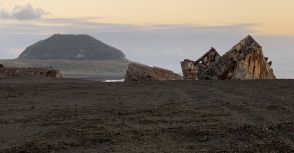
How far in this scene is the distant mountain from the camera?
163250 mm

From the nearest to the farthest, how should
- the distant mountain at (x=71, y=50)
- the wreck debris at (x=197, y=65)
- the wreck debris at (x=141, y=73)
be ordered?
the wreck debris at (x=141, y=73) < the wreck debris at (x=197, y=65) < the distant mountain at (x=71, y=50)

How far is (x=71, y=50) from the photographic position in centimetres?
16788

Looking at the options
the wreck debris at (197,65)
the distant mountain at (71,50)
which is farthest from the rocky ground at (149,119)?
the distant mountain at (71,50)

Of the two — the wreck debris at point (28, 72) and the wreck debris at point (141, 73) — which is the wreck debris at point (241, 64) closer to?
the wreck debris at point (141, 73)

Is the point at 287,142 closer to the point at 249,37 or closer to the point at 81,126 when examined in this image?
the point at 81,126

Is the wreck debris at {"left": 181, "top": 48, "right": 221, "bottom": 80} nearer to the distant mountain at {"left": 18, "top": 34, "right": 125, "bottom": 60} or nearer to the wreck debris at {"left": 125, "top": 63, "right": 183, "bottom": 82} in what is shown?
the wreck debris at {"left": 125, "top": 63, "right": 183, "bottom": 82}

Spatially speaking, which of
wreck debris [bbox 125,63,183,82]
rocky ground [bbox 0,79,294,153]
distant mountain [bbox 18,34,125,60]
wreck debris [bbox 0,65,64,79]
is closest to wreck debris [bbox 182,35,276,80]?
wreck debris [bbox 125,63,183,82]

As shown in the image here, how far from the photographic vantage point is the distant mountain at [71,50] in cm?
16325

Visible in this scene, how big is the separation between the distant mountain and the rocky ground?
14461 cm

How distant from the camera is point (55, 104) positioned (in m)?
13.7

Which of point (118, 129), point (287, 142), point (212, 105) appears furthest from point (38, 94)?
point (287, 142)

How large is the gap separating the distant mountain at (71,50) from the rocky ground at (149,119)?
474 feet

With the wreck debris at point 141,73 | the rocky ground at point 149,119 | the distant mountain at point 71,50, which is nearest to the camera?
the rocky ground at point 149,119

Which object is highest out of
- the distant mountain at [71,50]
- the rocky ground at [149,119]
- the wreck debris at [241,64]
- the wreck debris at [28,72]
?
the distant mountain at [71,50]
